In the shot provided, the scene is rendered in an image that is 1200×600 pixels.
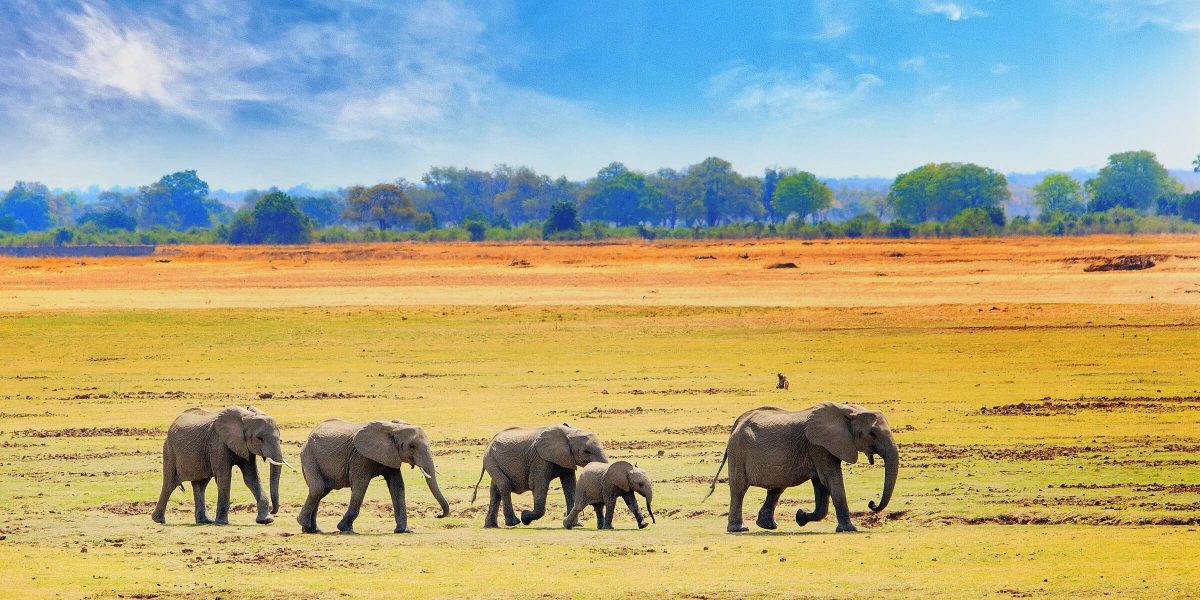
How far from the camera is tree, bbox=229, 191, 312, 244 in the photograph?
133m

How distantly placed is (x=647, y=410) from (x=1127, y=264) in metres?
38.6

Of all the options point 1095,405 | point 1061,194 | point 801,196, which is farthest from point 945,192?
point 1095,405

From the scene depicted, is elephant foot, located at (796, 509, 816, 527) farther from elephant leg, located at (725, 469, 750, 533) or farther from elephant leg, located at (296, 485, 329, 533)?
elephant leg, located at (296, 485, 329, 533)

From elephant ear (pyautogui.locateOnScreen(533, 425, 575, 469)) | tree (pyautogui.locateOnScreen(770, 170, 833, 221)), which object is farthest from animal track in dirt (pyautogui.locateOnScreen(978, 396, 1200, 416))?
tree (pyautogui.locateOnScreen(770, 170, 833, 221))

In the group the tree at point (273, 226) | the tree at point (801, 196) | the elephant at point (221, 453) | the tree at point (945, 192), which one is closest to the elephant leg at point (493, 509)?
the elephant at point (221, 453)

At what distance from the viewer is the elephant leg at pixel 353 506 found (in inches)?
640

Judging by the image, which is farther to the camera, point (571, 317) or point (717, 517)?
point (571, 317)

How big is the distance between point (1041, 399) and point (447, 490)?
39.3ft

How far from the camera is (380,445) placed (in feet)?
53.2

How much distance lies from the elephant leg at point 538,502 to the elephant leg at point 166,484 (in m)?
3.80

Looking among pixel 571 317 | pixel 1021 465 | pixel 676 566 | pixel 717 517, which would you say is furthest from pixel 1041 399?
pixel 571 317

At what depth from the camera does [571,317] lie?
45.2 m

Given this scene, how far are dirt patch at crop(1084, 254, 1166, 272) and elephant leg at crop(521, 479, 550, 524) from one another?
46.1 meters

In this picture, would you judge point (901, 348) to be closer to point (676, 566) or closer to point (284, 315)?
point (284, 315)
